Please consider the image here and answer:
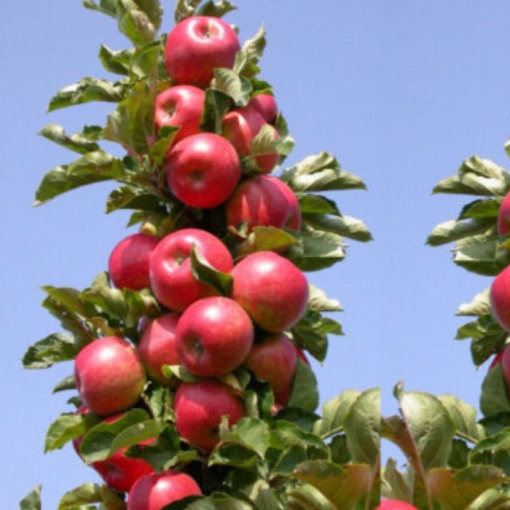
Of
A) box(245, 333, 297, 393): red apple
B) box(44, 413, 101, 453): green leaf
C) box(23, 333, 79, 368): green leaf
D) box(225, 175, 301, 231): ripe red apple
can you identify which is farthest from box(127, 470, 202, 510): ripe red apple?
box(225, 175, 301, 231): ripe red apple

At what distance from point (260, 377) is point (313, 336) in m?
0.91

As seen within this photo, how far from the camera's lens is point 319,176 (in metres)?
6.04

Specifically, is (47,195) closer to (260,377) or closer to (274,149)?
(274,149)

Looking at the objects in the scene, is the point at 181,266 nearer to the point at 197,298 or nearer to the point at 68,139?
the point at 197,298

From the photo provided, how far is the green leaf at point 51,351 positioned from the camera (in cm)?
551

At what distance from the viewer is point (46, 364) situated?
5.56 meters

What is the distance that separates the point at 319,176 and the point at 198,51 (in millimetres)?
1047

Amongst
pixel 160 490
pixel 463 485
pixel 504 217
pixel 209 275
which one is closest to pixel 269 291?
pixel 209 275

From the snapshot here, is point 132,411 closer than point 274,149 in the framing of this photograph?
Yes

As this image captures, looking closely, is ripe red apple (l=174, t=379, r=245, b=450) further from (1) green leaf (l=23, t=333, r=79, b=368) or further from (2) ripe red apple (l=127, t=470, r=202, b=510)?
(1) green leaf (l=23, t=333, r=79, b=368)

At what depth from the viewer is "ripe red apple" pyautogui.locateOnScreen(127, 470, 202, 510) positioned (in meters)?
4.67

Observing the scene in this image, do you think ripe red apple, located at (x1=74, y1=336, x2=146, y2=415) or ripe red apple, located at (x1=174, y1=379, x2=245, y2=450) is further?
ripe red apple, located at (x1=74, y1=336, x2=146, y2=415)

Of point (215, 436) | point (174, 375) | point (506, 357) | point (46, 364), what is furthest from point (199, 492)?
point (506, 357)

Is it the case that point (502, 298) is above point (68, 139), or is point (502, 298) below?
below
